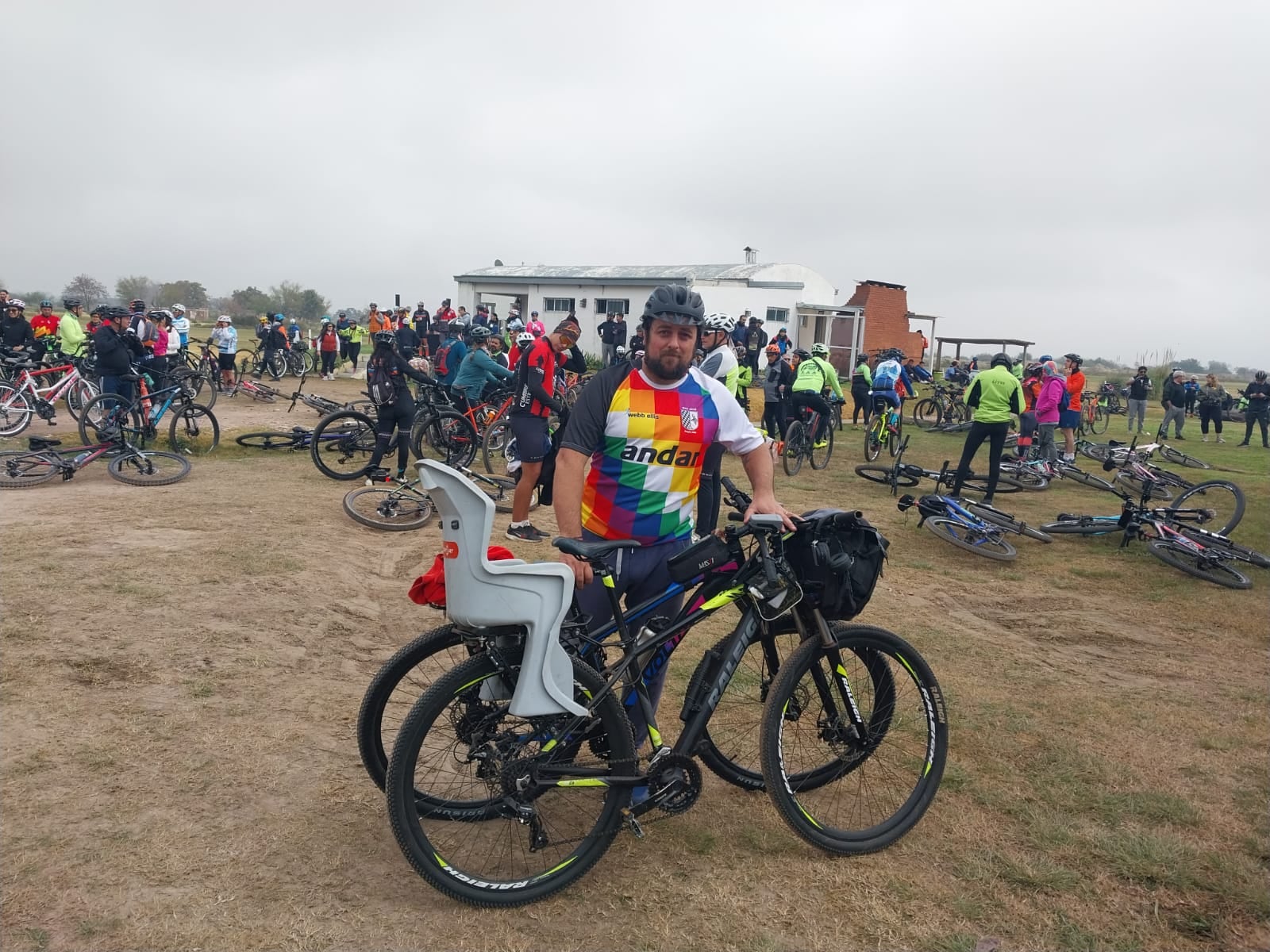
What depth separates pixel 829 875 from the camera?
124 inches

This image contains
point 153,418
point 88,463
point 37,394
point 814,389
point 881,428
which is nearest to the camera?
point 88,463

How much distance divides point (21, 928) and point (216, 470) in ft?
27.1

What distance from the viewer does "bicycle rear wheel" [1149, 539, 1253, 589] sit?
→ 315 inches

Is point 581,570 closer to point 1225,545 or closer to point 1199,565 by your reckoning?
point 1199,565

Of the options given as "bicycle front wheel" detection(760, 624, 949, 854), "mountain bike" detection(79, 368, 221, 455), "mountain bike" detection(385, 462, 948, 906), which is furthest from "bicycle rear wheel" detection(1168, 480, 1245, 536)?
"mountain bike" detection(79, 368, 221, 455)

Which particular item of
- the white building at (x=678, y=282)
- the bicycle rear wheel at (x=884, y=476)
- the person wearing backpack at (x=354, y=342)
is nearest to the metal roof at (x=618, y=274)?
the white building at (x=678, y=282)

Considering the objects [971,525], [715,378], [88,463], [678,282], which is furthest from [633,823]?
[678,282]

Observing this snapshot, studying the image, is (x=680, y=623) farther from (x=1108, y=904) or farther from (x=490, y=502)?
(x=1108, y=904)

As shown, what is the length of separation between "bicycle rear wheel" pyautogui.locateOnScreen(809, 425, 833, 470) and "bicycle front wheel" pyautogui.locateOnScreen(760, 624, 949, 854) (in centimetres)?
999

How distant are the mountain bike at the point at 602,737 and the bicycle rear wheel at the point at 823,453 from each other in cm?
1008

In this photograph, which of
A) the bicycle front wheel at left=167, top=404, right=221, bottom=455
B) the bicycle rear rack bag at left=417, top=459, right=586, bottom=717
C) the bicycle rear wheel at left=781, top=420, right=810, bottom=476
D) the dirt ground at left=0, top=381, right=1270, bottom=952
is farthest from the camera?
the bicycle rear wheel at left=781, top=420, right=810, bottom=476

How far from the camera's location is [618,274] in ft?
123

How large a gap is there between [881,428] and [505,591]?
13.1m

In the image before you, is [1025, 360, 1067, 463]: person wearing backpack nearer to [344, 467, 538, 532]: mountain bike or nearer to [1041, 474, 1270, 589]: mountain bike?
[1041, 474, 1270, 589]: mountain bike
